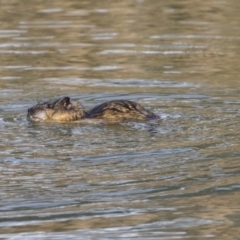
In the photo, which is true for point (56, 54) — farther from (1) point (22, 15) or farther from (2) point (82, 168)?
(2) point (82, 168)

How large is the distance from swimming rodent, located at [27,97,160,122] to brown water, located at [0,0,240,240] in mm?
144

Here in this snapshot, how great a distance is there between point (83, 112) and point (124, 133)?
1.03 metres

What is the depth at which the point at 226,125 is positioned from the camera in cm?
971

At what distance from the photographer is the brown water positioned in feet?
22.7

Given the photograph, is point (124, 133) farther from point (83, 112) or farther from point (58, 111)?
point (58, 111)

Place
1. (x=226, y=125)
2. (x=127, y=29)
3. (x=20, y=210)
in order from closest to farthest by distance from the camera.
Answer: (x=20, y=210) → (x=226, y=125) → (x=127, y=29)

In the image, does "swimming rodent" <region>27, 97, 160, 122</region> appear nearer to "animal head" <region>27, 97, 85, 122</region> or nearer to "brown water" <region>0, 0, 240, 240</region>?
"animal head" <region>27, 97, 85, 122</region>

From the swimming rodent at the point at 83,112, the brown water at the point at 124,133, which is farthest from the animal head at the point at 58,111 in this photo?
the brown water at the point at 124,133

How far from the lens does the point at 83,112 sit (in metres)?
10.5

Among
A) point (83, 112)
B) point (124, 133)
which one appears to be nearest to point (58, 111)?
point (83, 112)

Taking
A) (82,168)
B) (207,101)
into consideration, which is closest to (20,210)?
(82,168)

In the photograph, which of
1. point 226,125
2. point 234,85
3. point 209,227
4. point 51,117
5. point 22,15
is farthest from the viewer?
point 22,15

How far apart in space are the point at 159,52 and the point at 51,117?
434cm

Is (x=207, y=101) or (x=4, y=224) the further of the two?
(x=207, y=101)
